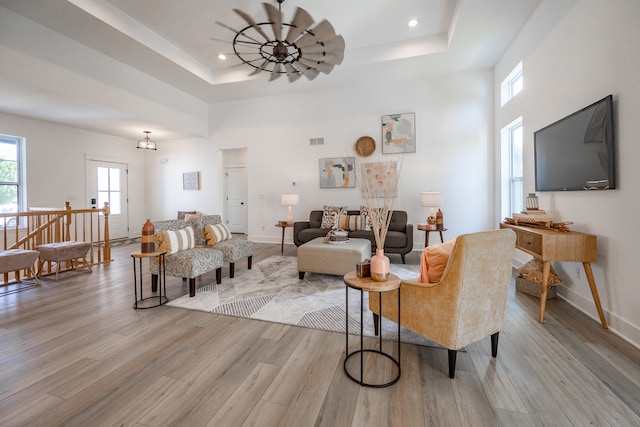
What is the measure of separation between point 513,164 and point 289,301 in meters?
4.34

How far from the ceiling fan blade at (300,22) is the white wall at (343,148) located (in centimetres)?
323

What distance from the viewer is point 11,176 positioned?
5.21m

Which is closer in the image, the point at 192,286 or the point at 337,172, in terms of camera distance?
the point at 192,286

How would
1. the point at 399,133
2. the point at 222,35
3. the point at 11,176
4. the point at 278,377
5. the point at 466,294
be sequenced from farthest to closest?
the point at 399,133
the point at 11,176
the point at 222,35
the point at 278,377
the point at 466,294

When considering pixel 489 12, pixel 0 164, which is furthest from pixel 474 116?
pixel 0 164

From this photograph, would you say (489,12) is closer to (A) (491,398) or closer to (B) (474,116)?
(B) (474,116)

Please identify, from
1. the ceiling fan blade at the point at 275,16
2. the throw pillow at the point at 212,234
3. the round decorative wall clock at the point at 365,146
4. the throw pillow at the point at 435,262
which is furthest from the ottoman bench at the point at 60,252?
the round decorative wall clock at the point at 365,146

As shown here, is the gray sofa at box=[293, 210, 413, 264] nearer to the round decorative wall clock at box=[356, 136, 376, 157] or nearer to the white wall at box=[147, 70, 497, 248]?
the white wall at box=[147, 70, 497, 248]

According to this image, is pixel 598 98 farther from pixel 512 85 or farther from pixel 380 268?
pixel 512 85

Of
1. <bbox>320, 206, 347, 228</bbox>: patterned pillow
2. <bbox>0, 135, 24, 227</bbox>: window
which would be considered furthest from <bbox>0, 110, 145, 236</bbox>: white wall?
<bbox>320, 206, 347, 228</bbox>: patterned pillow

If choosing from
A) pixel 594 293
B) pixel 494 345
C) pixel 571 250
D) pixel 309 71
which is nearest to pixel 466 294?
pixel 494 345

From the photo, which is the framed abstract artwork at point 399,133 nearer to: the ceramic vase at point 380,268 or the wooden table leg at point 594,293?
the wooden table leg at point 594,293

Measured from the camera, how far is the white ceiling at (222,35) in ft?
11.9

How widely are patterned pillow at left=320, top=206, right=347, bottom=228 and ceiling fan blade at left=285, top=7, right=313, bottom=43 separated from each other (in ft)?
10.7
